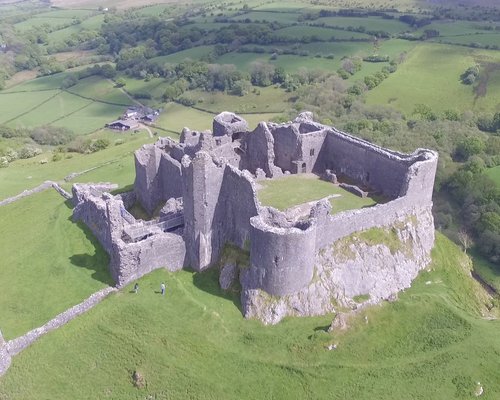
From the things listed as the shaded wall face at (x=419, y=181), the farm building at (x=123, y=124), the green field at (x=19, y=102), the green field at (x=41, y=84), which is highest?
the shaded wall face at (x=419, y=181)

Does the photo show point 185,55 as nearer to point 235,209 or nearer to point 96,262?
point 96,262

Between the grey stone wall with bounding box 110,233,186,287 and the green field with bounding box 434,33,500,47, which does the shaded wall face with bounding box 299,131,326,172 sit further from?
the green field with bounding box 434,33,500,47

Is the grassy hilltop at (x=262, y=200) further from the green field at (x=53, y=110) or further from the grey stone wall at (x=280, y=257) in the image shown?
the grey stone wall at (x=280, y=257)

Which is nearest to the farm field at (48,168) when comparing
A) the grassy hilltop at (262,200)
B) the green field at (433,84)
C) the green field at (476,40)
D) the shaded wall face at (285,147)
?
the grassy hilltop at (262,200)

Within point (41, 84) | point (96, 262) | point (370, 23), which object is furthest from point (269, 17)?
point (96, 262)

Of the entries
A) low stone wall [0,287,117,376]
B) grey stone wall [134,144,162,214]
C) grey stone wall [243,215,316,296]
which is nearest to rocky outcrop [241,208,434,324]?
grey stone wall [243,215,316,296]

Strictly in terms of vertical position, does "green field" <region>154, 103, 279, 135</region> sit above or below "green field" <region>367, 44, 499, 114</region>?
below

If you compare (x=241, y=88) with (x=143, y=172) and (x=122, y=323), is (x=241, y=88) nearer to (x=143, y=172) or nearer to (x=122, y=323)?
(x=143, y=172)
